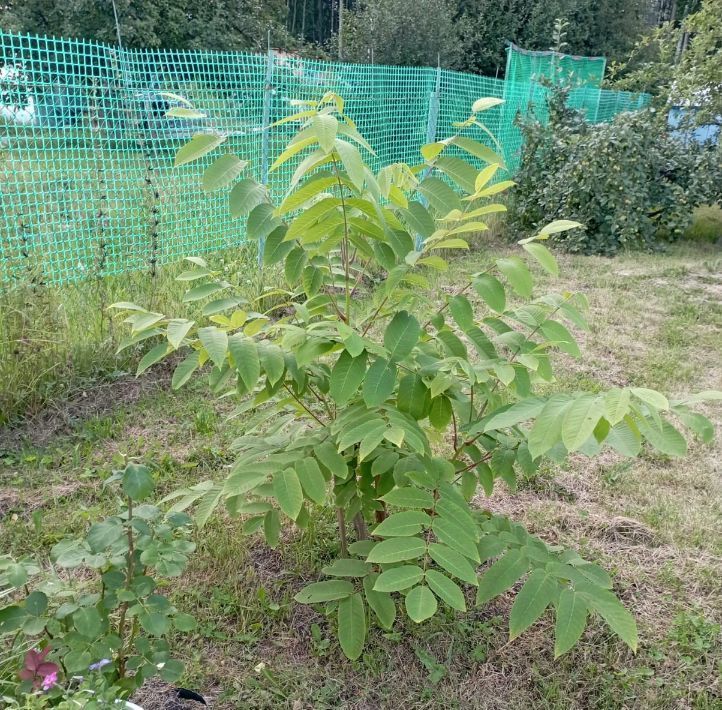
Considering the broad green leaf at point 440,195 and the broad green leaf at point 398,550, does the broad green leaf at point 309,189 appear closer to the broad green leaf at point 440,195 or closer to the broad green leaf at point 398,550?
the broad green leaf at point 440,195

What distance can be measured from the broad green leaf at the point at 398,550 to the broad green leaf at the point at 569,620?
343 millimetres

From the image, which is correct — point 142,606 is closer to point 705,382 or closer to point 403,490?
point 403,490

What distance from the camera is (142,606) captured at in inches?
60.1

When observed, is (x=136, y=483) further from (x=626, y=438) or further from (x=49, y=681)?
(x=626, y=438)

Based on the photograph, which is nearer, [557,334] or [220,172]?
[220,172]

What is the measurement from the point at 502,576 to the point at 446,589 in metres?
0.24

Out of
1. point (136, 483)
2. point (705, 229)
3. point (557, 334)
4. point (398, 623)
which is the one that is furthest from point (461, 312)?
point (705, 229)

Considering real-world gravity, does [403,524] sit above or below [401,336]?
below

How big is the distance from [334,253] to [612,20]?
76.4ft

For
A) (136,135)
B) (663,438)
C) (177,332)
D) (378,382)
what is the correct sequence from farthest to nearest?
(136,135)
(378,382)
(177,332)
(663,438)

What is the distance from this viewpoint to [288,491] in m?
1.67

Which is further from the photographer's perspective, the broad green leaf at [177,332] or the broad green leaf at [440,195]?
the broad green leaf at [440,195]

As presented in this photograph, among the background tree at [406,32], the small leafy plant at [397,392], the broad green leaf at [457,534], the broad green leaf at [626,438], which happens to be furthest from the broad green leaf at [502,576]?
the background tree at [406,32]

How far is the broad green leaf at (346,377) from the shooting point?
1680 millimetres
